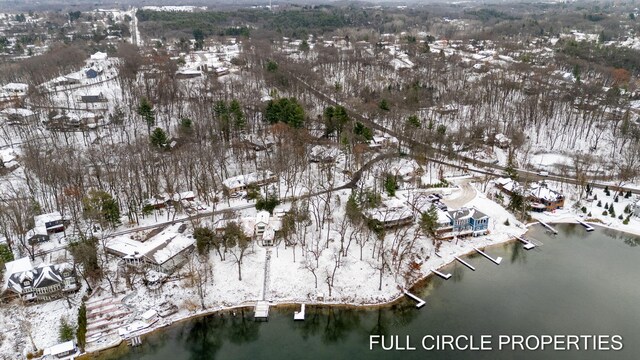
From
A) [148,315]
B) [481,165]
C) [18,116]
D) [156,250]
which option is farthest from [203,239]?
[18,116]

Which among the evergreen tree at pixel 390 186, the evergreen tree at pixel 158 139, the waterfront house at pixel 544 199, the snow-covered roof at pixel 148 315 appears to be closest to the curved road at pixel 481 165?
the waterfront house at pixel 544 199

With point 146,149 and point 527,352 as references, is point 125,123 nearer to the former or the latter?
point 146,149

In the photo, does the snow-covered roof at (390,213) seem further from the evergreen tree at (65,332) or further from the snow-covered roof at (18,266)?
the snow-covered roof at (18,266)

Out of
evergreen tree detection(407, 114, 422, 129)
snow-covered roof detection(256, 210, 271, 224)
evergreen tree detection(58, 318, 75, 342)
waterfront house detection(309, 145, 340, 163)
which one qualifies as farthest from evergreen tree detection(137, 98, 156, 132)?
evergreen tree detection(407, 114, 422, 129)

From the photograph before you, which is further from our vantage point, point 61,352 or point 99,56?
point 99,56

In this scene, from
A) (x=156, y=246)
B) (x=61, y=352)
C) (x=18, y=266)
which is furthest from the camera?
(x=156, y=246)

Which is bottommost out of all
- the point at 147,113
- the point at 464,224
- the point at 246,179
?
the point at 464,224

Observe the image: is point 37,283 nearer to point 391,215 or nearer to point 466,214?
point 391,215

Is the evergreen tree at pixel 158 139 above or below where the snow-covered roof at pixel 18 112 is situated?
below
